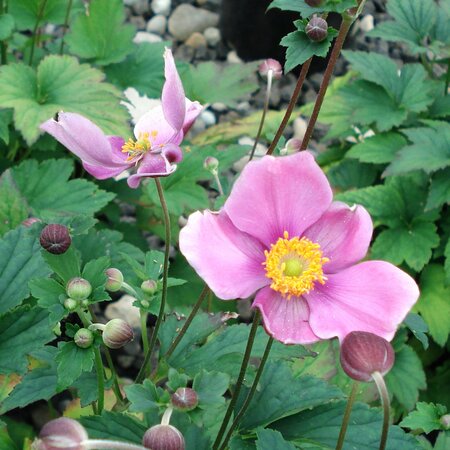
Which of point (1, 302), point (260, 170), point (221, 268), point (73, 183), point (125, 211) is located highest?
point (260, 170)

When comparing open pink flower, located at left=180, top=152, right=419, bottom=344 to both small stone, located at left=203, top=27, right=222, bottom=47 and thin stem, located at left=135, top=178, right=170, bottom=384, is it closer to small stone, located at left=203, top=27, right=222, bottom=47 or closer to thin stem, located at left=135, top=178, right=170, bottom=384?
thin stem, located at left=135, top=178, right=170, bottom=384

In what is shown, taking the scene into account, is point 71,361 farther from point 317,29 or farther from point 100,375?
point 317,29

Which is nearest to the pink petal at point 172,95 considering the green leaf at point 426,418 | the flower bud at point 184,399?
the flower bud at point 184,399

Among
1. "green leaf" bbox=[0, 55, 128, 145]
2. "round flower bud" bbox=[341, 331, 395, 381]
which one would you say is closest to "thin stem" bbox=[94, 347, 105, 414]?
"round flower bud" bbox=[341, 331, 395, 381]

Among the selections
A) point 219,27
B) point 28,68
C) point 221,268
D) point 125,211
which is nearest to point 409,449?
point 221,268

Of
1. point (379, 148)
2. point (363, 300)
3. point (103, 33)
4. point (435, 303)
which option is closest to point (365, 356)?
point (363, 300)

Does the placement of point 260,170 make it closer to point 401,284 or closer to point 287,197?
point 287,197
